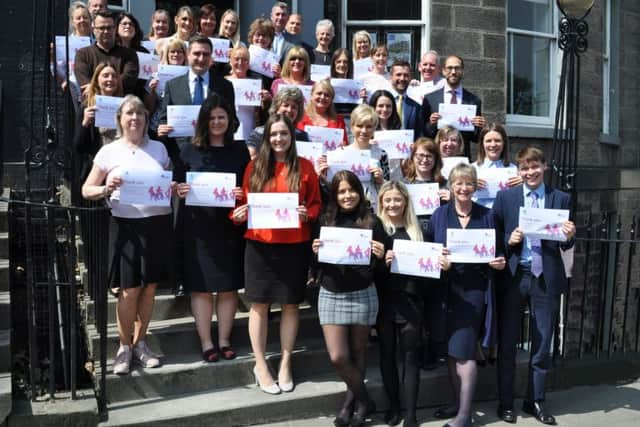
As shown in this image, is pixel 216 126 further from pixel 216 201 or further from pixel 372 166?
pixel 372 166

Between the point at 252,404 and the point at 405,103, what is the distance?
10.4 ft

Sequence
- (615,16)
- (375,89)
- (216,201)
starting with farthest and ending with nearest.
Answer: (615,16)
(375,89)
(216,201)

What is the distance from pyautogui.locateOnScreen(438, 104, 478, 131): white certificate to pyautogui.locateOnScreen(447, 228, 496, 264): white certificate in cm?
176

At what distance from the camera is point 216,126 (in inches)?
193

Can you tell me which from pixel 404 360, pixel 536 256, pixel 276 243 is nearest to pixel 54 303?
pixel 276 243

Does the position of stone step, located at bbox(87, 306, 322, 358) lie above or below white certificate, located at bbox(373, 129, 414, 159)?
below

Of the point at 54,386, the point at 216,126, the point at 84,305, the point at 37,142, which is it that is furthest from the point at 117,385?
the point at 37,142

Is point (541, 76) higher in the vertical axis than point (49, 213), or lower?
higher

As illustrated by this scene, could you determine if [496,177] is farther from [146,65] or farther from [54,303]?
[54,303]

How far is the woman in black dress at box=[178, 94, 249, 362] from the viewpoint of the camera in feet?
16.0

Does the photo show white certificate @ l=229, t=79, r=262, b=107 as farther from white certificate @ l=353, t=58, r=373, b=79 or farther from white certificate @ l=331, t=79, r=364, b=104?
white certificate @ l=353, t=58, r=373, b=79

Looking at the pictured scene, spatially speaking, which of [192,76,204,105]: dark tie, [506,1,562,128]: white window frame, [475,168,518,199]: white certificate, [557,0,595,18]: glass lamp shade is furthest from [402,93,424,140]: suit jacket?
[506,1,562,128]: white window frame

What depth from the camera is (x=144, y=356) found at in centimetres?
487

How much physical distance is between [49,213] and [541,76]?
25.7 ft
